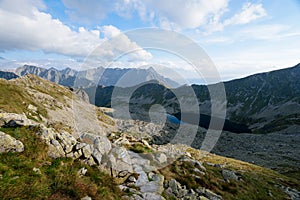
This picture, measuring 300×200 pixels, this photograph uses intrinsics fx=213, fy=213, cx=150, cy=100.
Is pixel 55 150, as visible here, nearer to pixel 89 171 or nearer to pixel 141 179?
pixel 89 171

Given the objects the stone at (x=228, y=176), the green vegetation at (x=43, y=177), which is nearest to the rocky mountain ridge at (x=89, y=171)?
the green vegetation at (x=43, y=177)

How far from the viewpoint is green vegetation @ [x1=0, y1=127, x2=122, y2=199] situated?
9.34m

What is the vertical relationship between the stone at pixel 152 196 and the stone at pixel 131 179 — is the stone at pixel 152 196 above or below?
below

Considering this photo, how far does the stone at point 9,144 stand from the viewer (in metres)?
11.7

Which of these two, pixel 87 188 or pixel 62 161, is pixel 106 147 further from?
pixel 87 188

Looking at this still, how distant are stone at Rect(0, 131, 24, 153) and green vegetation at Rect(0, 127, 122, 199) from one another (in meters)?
0.36

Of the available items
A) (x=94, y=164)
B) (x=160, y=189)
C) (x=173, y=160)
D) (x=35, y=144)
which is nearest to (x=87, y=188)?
(x=94, y=164)

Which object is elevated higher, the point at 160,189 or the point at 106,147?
the point at 106,147

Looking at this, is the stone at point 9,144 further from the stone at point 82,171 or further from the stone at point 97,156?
the stone at point 97,156

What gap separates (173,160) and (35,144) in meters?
13.0

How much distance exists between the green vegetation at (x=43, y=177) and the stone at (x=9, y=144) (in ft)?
1.17

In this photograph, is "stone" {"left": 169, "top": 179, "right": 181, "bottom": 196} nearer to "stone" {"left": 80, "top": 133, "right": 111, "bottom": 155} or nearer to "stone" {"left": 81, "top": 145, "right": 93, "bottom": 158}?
"stone" {"left": 80, "top": 133, "right": 111, "bottom": 155}

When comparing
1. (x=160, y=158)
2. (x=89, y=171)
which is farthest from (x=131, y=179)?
(x=160, y=158)

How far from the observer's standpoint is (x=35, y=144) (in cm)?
1302
